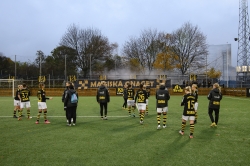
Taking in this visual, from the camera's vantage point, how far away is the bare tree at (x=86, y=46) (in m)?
52.6

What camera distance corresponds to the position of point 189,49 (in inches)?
1887

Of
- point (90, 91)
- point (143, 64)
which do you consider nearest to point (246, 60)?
point (143, 64)

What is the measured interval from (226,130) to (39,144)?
696 cm

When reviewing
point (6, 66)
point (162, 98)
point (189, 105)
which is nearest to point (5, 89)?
point (6, 66)

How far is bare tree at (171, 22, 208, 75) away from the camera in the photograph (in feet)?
157

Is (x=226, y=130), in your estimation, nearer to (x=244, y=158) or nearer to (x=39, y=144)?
(x=244, y=158)

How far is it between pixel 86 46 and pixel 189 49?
22.3 meters

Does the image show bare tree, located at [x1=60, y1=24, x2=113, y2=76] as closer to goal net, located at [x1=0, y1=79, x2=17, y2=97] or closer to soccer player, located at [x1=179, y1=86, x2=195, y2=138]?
goal net, located at [x1=0, y1=79, x2=17, y2=97]

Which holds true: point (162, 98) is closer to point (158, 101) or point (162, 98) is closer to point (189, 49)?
point (158, 101)

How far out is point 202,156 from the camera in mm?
6129

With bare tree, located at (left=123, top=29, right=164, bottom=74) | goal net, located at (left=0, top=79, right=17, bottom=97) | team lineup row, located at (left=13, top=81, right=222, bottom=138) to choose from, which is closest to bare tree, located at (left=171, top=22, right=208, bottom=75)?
bare tree, located at (left=123, top=29, right=164, bottom=74)

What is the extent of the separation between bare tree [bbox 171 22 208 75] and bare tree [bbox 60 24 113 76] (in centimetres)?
1621

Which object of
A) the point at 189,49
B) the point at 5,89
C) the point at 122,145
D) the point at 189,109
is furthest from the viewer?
the point at 189,49

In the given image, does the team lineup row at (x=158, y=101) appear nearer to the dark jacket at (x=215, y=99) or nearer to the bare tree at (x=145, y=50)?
the dark jacket at (x=215, y=99)
